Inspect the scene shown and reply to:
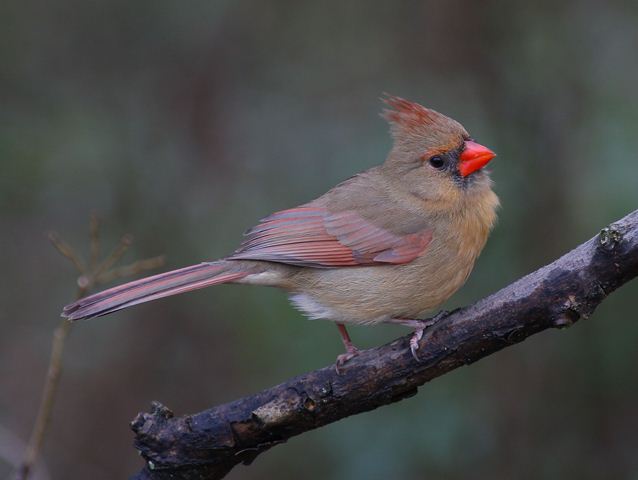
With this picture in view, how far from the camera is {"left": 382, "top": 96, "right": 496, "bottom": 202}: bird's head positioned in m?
4.46

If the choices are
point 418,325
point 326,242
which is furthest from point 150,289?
point 418,325

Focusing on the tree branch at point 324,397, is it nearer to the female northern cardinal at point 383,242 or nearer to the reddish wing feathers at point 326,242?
the female northern cardinal at point 383,242

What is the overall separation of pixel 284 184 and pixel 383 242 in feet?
6.39

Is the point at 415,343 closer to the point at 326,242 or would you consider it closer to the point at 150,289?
the point at 326,242

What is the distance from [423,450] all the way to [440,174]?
1.50m

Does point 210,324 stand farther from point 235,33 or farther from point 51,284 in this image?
point 235,33

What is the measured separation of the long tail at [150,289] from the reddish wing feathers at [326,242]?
0.13 m

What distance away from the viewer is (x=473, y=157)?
445 cm

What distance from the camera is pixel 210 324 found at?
6.01 m

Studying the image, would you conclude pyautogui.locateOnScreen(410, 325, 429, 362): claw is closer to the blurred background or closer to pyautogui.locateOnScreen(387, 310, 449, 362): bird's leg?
pyautogui.locateOnScreen(387, 310, 449, 362): bird's leg

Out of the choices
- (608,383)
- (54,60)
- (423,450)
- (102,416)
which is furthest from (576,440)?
(54,60)

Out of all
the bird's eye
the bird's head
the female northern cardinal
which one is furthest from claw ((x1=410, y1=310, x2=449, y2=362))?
the bird's eye

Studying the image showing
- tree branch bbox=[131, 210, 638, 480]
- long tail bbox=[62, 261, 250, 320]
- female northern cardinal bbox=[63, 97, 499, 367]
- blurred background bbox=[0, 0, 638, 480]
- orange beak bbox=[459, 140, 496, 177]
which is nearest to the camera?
tree branch bbox=[131, 210, 638, 480]

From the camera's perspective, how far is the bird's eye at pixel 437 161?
454 centimetres
